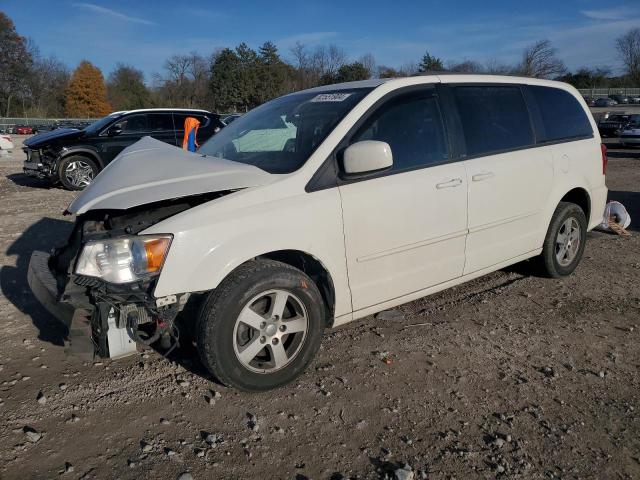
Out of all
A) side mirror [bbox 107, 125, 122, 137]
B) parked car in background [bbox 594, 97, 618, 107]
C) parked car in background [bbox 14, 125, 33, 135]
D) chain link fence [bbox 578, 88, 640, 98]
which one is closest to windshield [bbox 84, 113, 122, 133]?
side mirror [bbox 107, 125, 122, 137]

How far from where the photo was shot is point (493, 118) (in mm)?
4102

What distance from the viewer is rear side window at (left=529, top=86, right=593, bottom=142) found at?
4.54 metres

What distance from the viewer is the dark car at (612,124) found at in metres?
25.0

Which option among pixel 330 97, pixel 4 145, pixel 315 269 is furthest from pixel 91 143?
pixel 315 269

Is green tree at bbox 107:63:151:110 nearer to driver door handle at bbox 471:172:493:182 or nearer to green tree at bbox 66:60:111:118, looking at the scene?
green tree at bbox 66:60:111:118

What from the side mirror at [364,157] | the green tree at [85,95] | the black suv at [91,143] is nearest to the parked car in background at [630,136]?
the black suv at [91,143]

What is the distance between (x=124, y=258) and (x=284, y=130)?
5.11 feet

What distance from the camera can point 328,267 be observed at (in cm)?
312

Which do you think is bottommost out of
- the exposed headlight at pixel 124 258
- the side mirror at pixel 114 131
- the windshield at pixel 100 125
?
the exposed headlight at pixel 124 258

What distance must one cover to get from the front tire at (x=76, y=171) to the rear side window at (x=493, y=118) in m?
9.08

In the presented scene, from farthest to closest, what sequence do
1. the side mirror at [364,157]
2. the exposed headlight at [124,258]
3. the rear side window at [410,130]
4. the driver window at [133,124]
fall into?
the driver window at [133,124], the rear side window at [410,130], the side mirror at [364,157], the exposed headlight at [124,258]

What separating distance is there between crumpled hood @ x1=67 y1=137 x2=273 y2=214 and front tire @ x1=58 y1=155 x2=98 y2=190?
327 inches

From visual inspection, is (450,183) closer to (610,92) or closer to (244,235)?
(244,235)

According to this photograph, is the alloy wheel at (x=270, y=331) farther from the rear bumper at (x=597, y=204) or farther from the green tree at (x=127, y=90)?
the green tree at (x=127, y=90)
